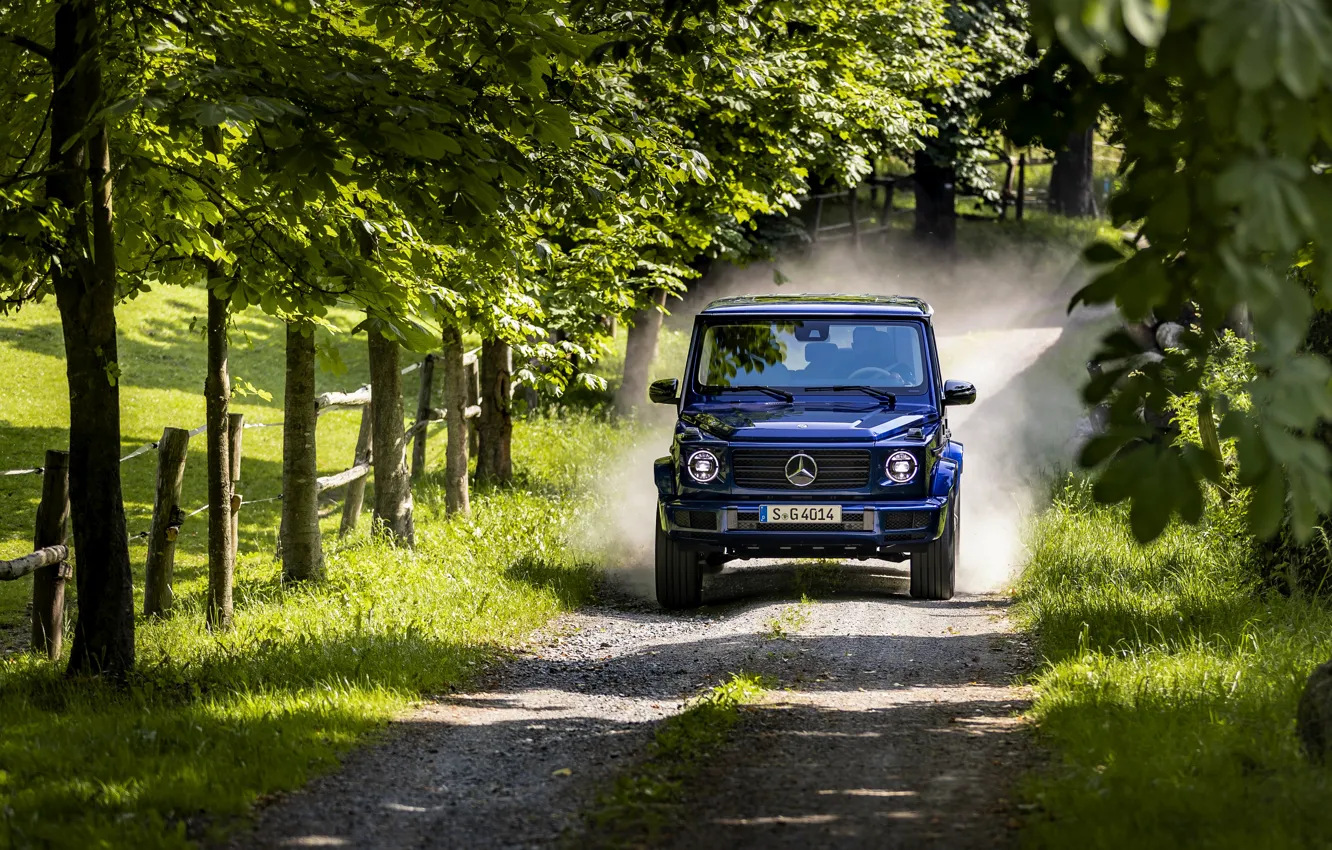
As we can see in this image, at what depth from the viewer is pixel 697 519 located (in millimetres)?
10102

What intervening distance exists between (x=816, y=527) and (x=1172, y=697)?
379 centimetres

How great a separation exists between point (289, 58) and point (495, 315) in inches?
197

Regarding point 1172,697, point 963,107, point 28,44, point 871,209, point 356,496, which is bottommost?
point 1172,697

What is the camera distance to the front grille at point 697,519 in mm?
10039

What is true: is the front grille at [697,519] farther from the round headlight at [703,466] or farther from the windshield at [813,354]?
the windshield at [813,354]

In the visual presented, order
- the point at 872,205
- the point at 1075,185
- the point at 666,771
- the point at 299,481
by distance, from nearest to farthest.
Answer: the point at 666,771, the point at 299,481, the point at 1075,185, the point at 872,205

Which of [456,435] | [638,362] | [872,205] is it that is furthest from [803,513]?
[872,205]

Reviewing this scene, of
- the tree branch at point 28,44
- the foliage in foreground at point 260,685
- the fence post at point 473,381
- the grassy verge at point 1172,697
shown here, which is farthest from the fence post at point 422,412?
the tree branch at point 28,44

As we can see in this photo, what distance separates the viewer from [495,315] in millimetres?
11594

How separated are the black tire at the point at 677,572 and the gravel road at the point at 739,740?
9.3 inches

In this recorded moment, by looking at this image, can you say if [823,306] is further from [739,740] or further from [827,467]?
[739,740]

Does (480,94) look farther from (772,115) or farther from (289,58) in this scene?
(772,115)

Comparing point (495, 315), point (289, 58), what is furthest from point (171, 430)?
point (289, 58)

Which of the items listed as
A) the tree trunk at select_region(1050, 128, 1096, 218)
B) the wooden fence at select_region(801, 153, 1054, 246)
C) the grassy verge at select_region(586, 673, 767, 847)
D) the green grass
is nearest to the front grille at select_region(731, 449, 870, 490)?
the green grass
